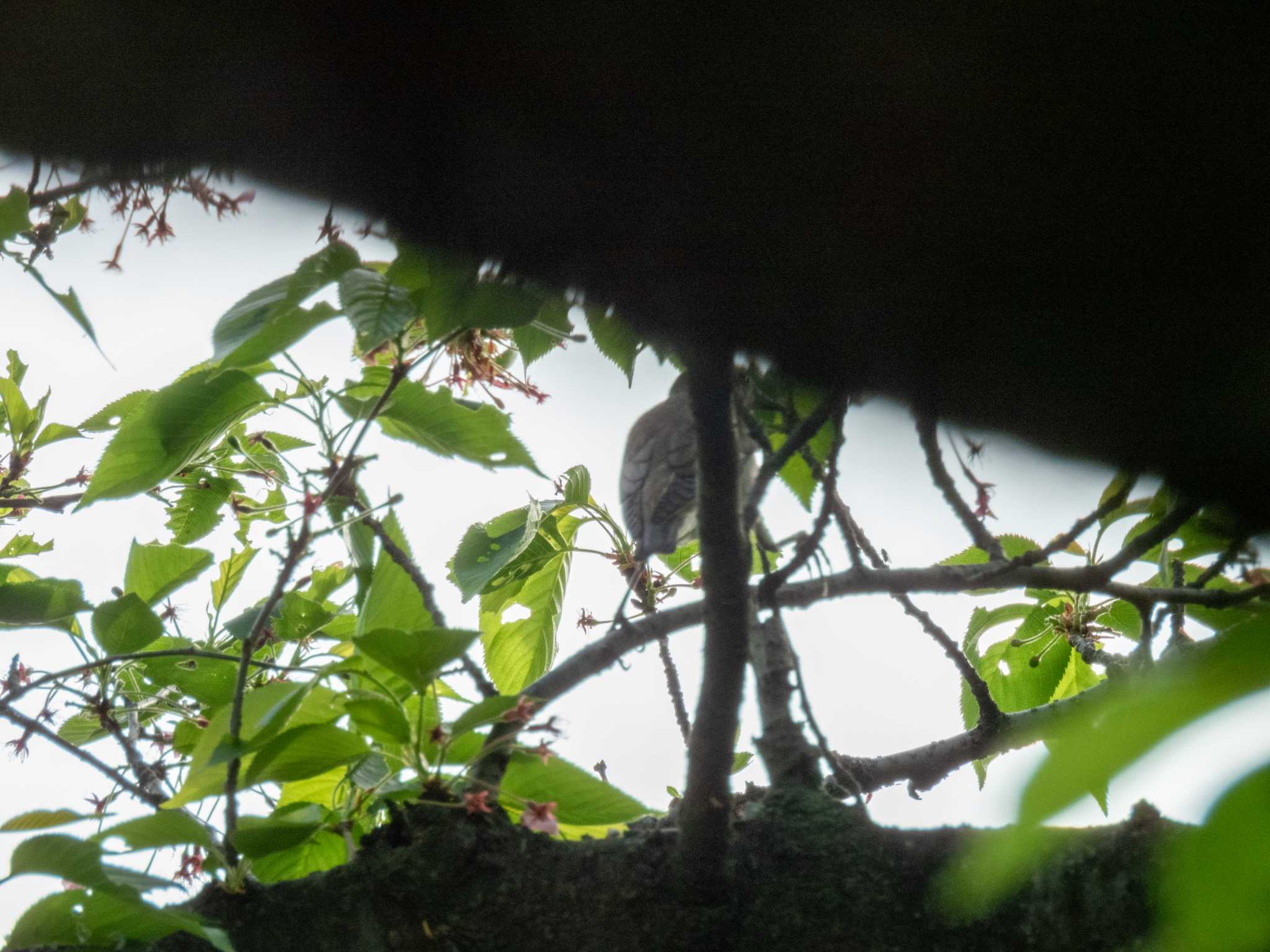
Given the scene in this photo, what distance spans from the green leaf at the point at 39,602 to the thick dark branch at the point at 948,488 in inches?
44.6

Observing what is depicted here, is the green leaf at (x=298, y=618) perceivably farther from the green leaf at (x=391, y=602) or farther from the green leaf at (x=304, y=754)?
the green leaf at (x=304, y=754)

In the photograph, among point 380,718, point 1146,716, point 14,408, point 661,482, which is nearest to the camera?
point 1146,716

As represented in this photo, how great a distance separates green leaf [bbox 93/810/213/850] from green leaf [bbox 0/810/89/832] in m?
0.16

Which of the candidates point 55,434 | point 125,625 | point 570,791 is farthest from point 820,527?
point 55,434

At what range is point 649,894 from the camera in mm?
839

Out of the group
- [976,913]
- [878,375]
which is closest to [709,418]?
[878,375]

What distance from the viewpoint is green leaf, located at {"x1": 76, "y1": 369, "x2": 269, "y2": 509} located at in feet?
3.53


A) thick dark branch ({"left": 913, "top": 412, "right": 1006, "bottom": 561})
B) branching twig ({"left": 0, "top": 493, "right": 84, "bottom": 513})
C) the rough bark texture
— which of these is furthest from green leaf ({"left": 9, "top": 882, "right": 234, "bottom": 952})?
branching twig ({"left": 0, "top": 493, "right": 84, "bottom": 513})

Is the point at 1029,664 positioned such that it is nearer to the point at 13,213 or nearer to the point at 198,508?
the point at 198,508

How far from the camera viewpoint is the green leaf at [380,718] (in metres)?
0.92

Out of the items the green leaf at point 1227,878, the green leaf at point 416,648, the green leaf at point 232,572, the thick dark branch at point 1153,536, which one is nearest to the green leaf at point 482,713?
the green leaf at point 416,648

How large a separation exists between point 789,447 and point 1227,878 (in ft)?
2.31

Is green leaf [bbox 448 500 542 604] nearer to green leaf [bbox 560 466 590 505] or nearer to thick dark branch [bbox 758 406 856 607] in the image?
green leaf [bbox 560 466 590 505]

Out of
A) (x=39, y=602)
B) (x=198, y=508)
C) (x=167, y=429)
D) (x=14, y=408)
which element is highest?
(x=14, y=408)
